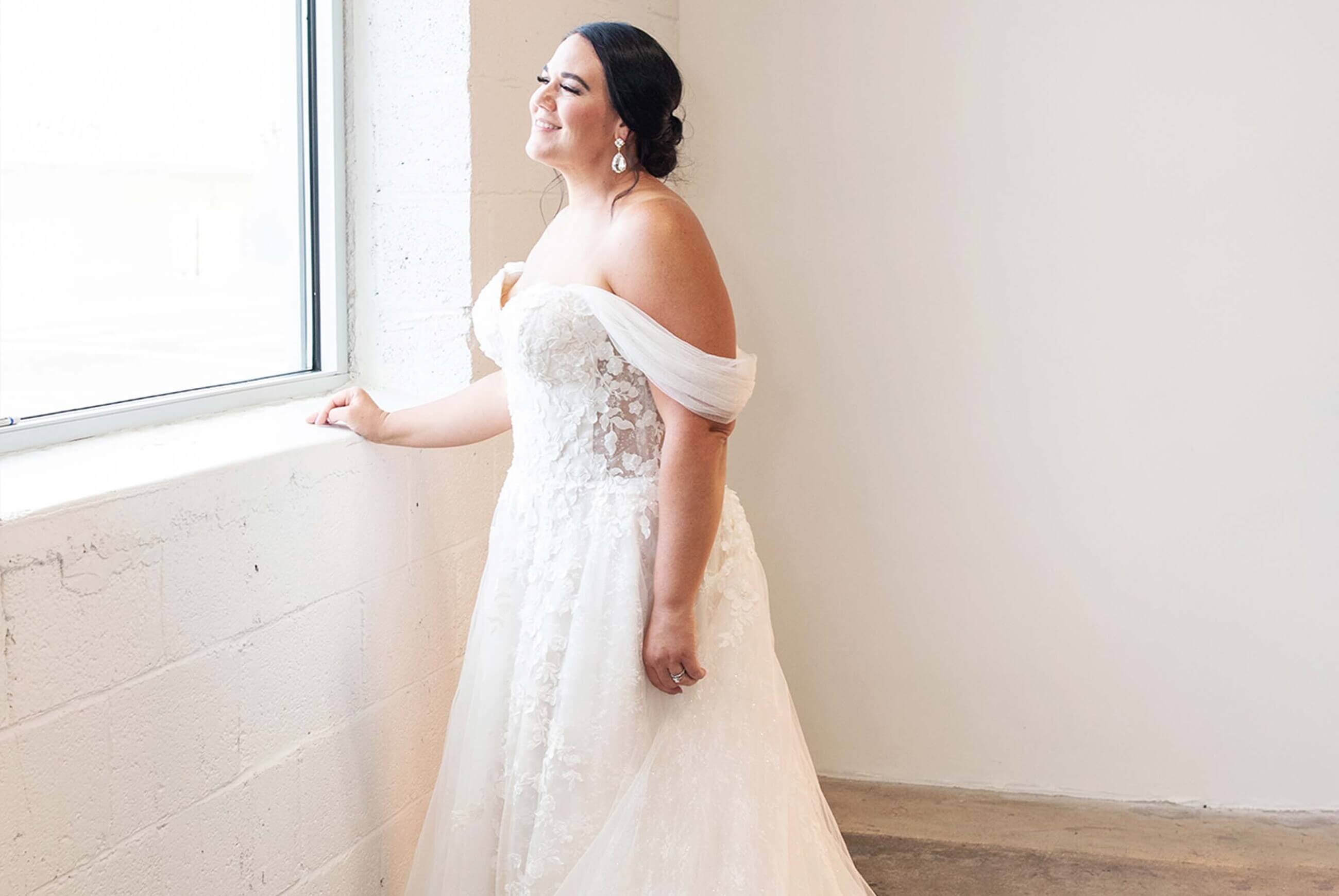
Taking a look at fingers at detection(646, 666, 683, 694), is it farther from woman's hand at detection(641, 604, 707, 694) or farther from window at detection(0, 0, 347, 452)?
window at detection(0, 0, 347, 452)

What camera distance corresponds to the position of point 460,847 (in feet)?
5.77

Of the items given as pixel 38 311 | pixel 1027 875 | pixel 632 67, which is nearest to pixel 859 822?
pixel 1027 875

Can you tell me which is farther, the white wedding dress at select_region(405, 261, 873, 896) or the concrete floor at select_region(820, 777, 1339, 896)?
the concrete floor at select_region(820, 777, 1339, 896)

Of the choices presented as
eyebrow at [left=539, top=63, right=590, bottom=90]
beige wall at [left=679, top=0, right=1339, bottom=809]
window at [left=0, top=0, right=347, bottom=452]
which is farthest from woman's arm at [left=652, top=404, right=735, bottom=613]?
beige wall at [left=679, top=0, right=1339, bottom=809]

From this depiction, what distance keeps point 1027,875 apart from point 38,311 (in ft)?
7.16

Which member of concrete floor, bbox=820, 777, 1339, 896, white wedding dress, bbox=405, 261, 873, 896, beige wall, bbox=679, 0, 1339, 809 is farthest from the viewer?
beige wall, bbox=679, 0, 1339, 809

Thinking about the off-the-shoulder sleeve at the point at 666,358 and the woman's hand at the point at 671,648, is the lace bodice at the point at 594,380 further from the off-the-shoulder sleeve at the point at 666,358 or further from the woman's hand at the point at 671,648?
the woman's hand at the point at 671,648

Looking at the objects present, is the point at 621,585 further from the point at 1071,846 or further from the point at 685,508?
the point at 1071,846

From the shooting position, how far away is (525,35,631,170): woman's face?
1.70m

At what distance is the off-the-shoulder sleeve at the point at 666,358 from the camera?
161cm

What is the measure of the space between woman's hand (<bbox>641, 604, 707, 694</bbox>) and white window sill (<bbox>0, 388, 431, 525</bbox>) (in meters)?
0.56

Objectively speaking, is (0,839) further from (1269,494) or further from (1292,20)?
(1292,20)

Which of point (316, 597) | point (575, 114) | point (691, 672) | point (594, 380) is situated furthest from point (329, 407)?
point (691, 672)

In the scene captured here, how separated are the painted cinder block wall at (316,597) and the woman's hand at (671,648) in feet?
1.67
